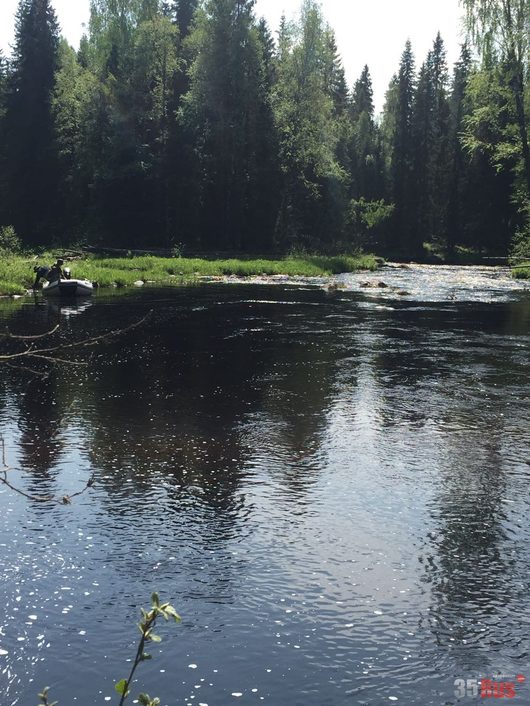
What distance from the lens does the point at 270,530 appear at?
814cm

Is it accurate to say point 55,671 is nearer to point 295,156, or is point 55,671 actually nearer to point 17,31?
point 295,156

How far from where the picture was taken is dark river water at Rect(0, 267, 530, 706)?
5711 millimetres

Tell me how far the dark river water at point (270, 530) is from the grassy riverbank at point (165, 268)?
21819 millimetres

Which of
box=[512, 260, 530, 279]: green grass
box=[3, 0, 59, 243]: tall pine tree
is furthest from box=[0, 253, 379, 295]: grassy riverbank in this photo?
box=[3, 0, 59, 243]: tall pine tree

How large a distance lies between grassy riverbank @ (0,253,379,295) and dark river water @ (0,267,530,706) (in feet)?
71.6

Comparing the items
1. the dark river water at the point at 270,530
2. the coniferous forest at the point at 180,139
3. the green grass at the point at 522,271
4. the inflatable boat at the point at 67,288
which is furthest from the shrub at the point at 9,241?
the dark river water at the point at 270,530

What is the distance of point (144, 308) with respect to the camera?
28656 millimetres

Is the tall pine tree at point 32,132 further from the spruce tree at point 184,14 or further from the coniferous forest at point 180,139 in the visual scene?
the spruce tree at point 184,14

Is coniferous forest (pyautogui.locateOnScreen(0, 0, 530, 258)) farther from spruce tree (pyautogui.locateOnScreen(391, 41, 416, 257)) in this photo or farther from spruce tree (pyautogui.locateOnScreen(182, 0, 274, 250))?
spruce tree (pyautogui.locateOnScreen(391, 41, 416, 257))

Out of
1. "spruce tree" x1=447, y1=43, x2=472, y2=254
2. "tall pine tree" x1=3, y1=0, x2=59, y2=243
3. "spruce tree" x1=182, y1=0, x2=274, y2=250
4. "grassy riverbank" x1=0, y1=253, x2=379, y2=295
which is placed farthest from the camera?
"spruce tree" x1=447, y1=43, x2=472, y2=254

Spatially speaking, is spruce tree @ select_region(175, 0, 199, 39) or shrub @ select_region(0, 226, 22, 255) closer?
shrub @ select_region(0, 226, 22, 255)

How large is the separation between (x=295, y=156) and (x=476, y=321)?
1570 inches

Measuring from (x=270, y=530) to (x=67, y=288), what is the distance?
2675 centimetres

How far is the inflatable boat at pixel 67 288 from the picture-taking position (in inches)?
1296
